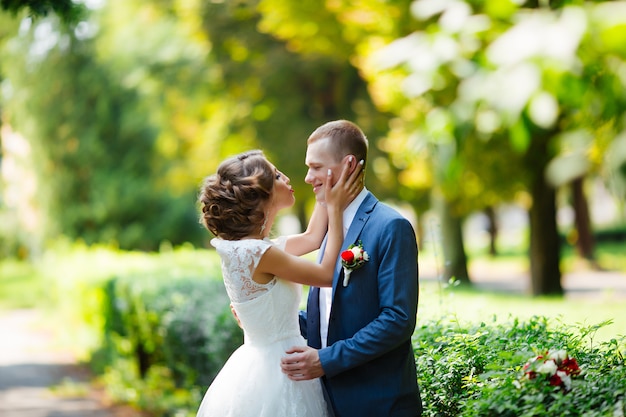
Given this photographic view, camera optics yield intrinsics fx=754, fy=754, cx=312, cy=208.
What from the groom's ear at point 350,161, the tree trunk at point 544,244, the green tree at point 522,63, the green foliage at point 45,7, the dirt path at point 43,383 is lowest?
the dirt path at point 43,383

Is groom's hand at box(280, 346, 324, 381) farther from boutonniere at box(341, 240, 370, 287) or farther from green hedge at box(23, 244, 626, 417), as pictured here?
green hedge at box(23, 244, 626, 417)

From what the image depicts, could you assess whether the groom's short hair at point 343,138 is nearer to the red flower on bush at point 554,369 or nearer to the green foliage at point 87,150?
the red flower on bush at point 554,369

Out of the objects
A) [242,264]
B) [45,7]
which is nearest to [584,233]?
[45,7]

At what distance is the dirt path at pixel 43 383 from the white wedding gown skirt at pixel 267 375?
6.06 metres

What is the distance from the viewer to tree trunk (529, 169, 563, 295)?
1419 cm

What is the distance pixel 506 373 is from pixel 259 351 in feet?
3.84

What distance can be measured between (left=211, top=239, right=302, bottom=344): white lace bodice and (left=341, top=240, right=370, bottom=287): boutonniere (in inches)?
15.0

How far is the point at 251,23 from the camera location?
2270 centimetres

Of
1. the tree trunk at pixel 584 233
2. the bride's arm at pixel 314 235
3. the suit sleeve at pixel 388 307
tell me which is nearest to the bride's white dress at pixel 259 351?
the bride's arm at pixel 314 235

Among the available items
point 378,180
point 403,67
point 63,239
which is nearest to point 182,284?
point 403,67

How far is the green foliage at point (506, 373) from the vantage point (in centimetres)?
271

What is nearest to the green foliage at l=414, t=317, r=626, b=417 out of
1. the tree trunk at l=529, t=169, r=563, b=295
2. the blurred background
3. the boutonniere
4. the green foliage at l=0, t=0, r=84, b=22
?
the boutonniere

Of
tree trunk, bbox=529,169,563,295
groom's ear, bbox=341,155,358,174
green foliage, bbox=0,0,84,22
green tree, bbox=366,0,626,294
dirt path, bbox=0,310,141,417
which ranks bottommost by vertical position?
dirt path, bbox=0,310,141,417

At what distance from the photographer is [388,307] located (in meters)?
3.04
